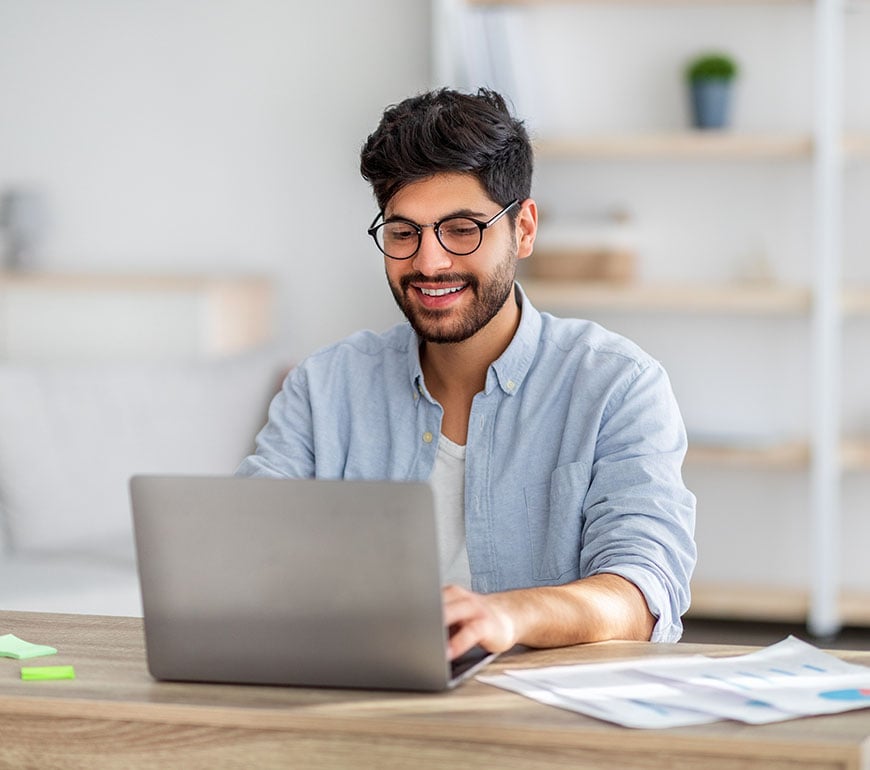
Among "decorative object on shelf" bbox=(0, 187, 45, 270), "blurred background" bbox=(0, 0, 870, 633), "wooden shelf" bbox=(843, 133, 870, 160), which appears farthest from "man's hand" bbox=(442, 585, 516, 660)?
"decorative object on shelf" bbox=(0, 187, 45, 270)

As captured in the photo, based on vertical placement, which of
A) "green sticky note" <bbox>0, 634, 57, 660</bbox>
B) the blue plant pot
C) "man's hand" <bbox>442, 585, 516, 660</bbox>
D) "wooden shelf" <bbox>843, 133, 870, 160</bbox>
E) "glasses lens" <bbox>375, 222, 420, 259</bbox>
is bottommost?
"green sticky note" <bbox>0, 634, 57, 660</bbox>

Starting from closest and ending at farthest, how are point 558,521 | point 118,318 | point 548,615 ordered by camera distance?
1. point 548,615
2. point 558,521
3. point 118,318

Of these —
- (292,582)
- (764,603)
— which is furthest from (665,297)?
(292,582)

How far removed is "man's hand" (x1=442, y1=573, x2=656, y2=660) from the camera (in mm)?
1324

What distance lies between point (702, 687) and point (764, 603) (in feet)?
8.43

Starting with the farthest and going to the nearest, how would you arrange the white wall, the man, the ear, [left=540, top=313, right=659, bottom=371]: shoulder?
the white wall < the ear < [left=540, top=313, right=659, bottom=371]: shoulder < the man

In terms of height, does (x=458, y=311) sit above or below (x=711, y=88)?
below

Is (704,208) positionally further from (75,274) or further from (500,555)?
(500,555)

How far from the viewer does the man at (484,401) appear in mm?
1804

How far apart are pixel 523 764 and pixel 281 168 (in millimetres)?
3101

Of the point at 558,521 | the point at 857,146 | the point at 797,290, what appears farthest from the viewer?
the point at 797,290

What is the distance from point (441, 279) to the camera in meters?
1.90

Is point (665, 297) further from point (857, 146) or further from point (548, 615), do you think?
point (548, 615)

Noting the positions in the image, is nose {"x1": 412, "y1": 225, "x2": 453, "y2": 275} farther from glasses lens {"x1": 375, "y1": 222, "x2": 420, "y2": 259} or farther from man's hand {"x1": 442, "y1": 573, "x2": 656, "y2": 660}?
man's hand {"x1": 442, "y1": 573, "x2": 656, "y2": 660}
